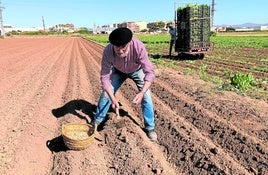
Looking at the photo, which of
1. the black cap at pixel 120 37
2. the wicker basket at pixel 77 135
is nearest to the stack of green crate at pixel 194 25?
the wicker basket at pixel 77 135

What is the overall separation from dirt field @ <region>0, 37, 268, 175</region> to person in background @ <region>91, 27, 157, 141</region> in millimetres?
407

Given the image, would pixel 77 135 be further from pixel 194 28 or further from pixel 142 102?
pixel 194 28

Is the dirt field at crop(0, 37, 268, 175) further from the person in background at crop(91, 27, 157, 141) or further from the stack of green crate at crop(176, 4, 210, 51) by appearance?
the stack of green crate at crop(176, 4, 210, 51)

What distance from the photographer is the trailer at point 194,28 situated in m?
15.8

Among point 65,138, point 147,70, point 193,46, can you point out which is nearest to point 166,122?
point 147,70

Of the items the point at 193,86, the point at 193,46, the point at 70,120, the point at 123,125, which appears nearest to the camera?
the point at 123,125

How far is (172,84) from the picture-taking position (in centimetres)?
912

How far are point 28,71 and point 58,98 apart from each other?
5529 mm

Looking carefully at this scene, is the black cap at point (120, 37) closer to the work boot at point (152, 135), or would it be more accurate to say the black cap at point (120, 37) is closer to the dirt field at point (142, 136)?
the dirt field at point (142, 136)

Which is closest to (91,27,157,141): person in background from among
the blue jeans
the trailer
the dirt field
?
the blue jeans

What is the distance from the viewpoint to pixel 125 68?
4969mm

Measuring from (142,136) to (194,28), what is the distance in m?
11.6

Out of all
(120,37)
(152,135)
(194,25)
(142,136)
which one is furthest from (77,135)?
(194,25)

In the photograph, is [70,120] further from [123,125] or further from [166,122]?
[166,122]
